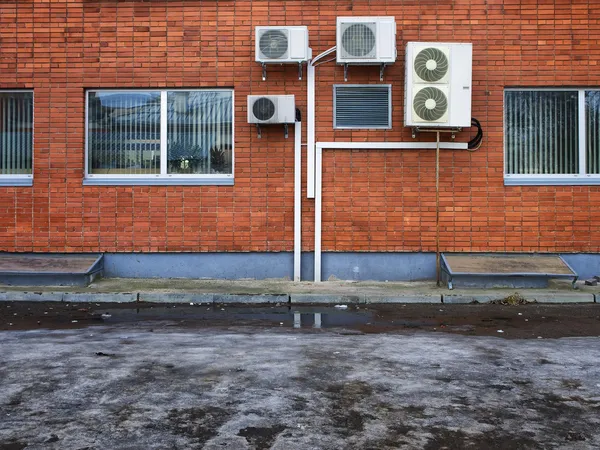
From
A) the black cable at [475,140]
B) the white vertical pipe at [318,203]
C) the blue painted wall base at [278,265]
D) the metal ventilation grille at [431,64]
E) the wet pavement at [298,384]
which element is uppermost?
the metal ventilation grille at [431,64]

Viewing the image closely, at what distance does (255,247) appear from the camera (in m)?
11.5

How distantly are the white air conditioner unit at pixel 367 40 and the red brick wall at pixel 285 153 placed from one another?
55 centimetres

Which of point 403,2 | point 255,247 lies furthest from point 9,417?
point 403,2

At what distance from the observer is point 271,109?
1110 cm

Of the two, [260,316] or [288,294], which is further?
[288,294]

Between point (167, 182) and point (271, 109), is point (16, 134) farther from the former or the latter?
point (271, 109)

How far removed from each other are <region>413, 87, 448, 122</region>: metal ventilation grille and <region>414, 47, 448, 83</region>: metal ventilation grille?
7.7 inches

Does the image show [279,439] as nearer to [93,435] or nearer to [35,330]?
[93,435]

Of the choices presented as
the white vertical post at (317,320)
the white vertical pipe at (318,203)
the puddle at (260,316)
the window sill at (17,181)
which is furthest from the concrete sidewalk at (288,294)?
the window sill at (17,181)

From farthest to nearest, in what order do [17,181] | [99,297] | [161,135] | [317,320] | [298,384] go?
1. [161,135]
2. [17,181]
3. [99,297]
4. [317,320]
5. [298,384]

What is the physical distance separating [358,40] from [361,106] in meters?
1.14

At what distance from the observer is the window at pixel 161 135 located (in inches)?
465

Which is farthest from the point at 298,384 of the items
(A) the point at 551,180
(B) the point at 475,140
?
(A) the point at 551,180

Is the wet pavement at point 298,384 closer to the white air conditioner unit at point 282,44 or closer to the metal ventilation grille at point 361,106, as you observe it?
the metal ventilation grille at point 361,106
